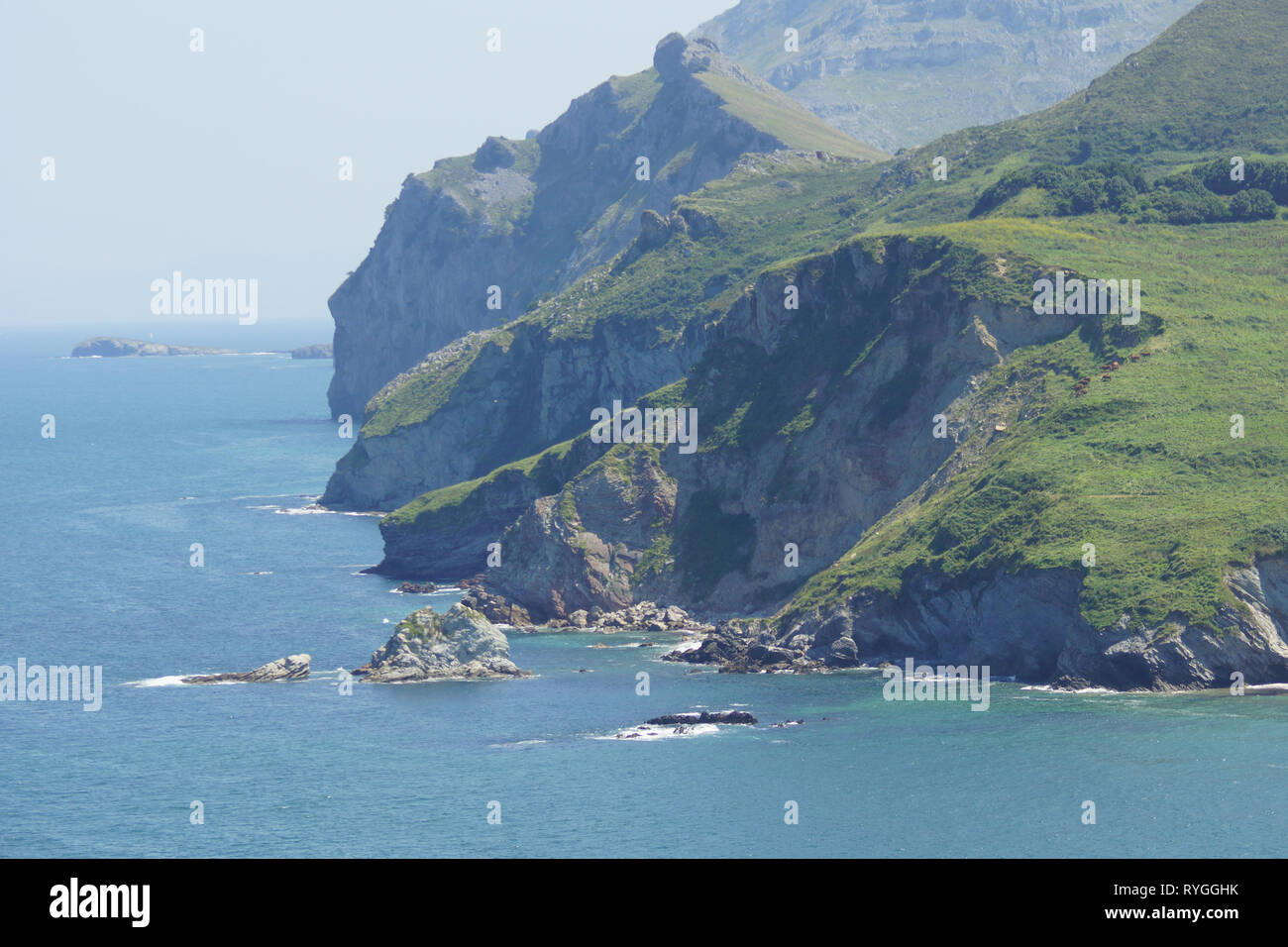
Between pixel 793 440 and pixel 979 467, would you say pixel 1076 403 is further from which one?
pixel 793 440

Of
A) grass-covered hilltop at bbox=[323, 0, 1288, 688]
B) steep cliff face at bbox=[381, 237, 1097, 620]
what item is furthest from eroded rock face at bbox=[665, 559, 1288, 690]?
steep cliff face at bbox=[381, 237, 1097, 620]

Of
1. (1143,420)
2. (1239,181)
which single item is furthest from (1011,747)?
(1239,181)

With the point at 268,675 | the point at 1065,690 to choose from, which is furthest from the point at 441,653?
the point at 1065,690

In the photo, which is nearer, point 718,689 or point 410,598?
point 718,689

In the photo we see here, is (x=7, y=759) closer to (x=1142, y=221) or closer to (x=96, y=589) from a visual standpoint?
(x=96, y=589)

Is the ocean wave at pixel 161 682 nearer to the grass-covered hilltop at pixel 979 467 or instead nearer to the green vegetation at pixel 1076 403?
the grass-covered hilltop at pixel 979 467
